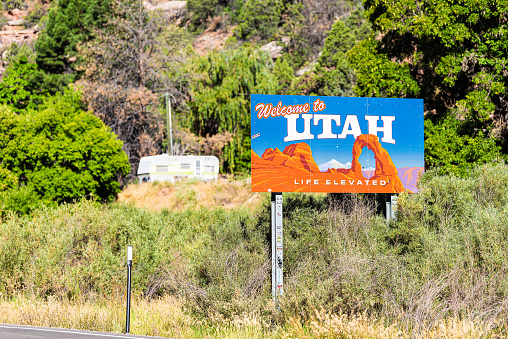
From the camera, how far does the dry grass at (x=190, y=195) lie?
34.6 meters

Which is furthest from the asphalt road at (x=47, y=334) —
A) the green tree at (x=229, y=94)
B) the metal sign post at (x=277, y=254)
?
the green tree at (x=229, y=94)

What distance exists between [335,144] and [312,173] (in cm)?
92

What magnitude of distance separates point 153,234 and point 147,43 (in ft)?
93.9

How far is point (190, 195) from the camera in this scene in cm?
3553

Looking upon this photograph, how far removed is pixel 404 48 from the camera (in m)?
24.1

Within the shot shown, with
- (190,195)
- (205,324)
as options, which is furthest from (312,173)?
(190,195)

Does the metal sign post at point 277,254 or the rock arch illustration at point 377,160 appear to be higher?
the rock arch illustration at point 377,160

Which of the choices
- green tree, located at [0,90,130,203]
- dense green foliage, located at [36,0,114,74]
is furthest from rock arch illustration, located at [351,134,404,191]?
dense green foliage, located at [36,0,114,74]

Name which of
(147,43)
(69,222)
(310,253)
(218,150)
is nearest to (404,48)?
(310,253)

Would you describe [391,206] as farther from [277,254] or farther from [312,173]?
[277,254]

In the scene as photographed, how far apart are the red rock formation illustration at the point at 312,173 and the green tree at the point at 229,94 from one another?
3023 centimetres

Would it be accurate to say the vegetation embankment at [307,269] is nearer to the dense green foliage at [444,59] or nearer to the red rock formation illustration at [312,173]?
the red rock formation illustration at [312,173]

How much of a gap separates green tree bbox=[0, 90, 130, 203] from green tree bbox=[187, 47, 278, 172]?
9.86 m

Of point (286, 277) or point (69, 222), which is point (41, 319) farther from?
point (69, 222)
